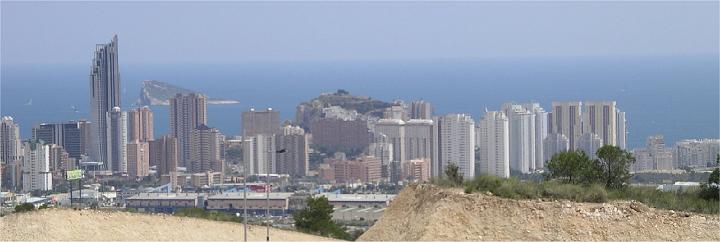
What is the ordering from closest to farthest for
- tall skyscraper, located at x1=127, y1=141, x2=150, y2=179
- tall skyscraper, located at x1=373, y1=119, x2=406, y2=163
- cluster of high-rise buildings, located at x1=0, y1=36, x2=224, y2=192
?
cluster of high-rise buildings, located at x1=0, y1=36, x2=224, y2=192, tall skyscraper, located at x1=127, y1=141, x2=150, y2=179, tall skyscraper, located at x1=373, y1=119, x2=406, y2=163

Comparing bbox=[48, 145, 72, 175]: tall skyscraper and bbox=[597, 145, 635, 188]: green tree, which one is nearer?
bbox=[597, 145, 635, 188]: green tree

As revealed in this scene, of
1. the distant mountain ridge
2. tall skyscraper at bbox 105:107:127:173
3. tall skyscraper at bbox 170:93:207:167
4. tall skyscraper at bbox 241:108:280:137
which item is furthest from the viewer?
the distant mountain ridge

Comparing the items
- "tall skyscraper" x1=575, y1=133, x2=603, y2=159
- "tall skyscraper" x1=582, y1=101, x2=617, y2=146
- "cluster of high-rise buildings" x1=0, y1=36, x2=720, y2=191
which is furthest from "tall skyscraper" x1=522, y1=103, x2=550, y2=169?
"tall skyscraper" x1=582, y1=101, x2=617, y2=146

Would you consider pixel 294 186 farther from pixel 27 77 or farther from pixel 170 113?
pixel 27 77

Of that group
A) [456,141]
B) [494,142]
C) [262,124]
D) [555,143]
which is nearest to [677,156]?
[555,143]

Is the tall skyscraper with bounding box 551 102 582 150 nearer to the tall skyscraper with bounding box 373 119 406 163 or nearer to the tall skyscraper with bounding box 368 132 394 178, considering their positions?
the tall skyscraper with bounding box 373 119 406 163

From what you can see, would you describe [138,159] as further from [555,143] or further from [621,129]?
[621,129]

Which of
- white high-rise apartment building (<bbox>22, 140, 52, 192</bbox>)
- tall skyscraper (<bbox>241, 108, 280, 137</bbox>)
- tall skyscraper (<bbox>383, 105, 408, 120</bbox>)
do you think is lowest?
white high-rise apartment building (<bbox>22, 140, 52, 192</bbox>)
